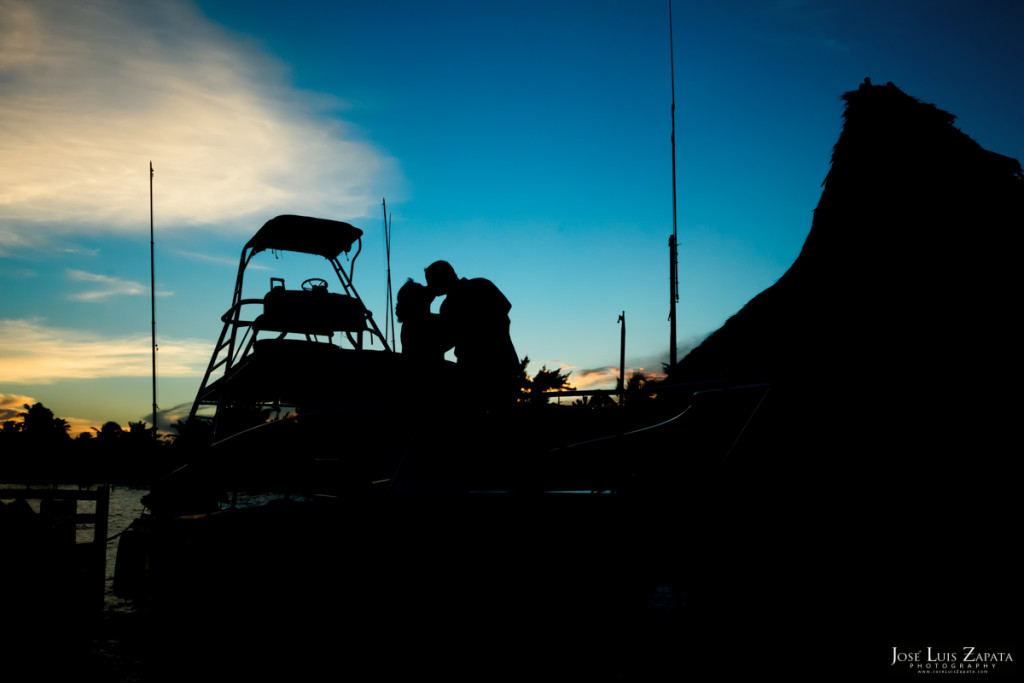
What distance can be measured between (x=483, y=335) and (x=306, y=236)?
4161 mm

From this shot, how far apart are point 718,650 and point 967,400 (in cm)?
335

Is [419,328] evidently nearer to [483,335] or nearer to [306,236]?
[483,335]

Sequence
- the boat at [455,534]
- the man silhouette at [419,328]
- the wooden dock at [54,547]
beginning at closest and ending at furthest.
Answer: the boat at [455,534] → the man silhouette at [419,328] → the wooden dock at [54,547]

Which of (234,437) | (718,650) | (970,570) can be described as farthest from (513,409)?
(970,570)

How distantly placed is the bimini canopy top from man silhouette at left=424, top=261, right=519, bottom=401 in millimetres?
3526

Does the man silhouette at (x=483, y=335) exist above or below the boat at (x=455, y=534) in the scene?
above

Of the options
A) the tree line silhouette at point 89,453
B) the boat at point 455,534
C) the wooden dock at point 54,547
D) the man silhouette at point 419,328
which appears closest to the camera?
the boat at point 455,534

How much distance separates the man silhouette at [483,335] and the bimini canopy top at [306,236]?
11.6ft

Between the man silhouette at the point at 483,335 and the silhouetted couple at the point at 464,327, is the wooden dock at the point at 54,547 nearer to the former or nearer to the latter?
the silhouetted couple at the point at 464,327

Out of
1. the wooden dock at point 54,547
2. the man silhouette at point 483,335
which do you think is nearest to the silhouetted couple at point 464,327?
Answer: the man silhouette at point 483,335

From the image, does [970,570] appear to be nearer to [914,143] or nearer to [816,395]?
[816,395]

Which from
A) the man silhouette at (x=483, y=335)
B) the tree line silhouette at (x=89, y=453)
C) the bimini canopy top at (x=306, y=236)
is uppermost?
the bimini canopy top at (x=306, y=236)

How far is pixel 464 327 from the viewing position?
4902 mm

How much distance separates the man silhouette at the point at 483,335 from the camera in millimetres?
4871
